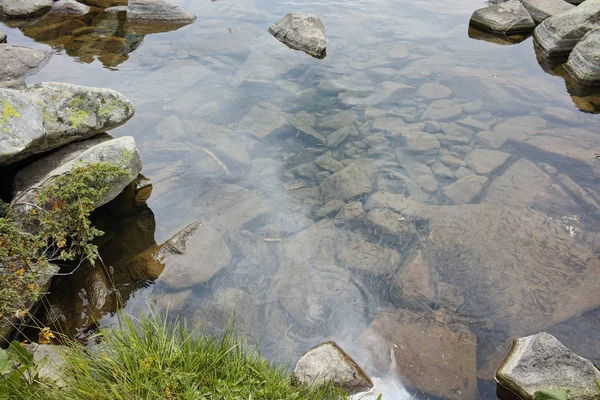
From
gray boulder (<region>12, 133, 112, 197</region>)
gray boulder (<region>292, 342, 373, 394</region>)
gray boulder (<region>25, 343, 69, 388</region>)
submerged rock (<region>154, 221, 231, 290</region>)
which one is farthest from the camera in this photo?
gray boulder (<region>12, 133, 112, 197</region>)

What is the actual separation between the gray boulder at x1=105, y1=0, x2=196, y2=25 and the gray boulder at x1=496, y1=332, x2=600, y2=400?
40.1 feet

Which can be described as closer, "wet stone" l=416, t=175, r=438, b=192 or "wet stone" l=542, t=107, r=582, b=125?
"wet stone" l=416, t=175, r=438, b=192

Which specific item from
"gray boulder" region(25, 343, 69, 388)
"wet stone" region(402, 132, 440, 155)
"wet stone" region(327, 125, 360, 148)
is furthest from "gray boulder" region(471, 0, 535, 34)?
"gray boulder" region(25, 343, 69, 388)

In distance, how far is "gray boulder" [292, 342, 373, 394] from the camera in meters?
3.87

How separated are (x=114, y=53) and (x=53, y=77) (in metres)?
1.83

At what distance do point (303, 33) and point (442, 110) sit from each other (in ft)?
14.7

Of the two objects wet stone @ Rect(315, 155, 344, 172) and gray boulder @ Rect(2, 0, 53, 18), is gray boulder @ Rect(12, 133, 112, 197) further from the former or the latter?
gray boulder @ Rect(2, 0, 53, 18)

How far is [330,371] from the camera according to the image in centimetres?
395

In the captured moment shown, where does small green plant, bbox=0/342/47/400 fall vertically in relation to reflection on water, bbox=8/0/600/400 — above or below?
above

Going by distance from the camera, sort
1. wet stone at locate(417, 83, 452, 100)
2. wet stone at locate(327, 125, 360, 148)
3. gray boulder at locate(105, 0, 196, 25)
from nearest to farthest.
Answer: wet stone at locate(327, 125, 360, 148), wet stone at locate(417, 83, 452, 100), gray boulder at locate(105, 0, 196, 25)

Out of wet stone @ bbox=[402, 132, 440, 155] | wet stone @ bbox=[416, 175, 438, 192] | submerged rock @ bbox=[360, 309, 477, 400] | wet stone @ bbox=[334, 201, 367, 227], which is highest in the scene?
wet stone @ bbox=[402, 132, 440, 155]

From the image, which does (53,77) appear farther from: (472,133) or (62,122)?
(472,133)

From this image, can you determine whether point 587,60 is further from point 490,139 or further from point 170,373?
point 170,373

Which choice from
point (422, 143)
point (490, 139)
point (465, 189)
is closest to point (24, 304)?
point (465, 189)
